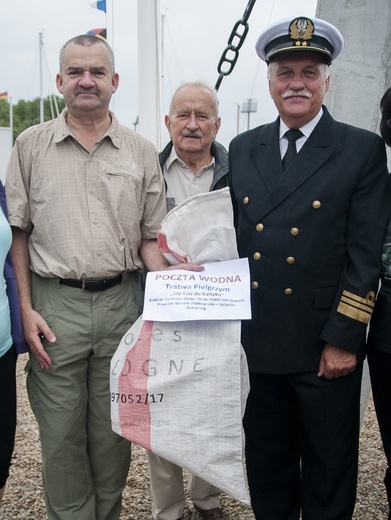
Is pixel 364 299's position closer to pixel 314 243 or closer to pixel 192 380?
pixel 314 243

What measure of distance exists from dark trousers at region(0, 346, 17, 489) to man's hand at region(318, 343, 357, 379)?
50.6 inches

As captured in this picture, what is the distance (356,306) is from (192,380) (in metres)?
0.69

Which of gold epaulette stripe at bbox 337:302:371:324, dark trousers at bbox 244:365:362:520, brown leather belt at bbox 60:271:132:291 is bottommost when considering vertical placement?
dark trousers at bbox 244:365:362:520

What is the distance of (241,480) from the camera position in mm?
2248

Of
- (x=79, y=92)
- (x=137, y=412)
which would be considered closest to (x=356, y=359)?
(x=137, y=412)

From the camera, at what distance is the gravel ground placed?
339 cm

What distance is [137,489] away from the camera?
3.68m

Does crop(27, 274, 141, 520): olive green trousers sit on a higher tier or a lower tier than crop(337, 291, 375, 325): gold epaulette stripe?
lower

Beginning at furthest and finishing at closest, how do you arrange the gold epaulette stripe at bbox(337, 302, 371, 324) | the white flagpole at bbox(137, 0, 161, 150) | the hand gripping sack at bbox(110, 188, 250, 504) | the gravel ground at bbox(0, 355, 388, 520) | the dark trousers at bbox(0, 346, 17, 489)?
1. the white flagpole at bbox(137, 0, 161, 150)
2. the gravel ground at bbox(0, 355, 388, 520)
3. the dark trousers at bbox(0, 346, 17, 489)
4. the gold epaulette stripe at bbox(337, 302, 371, 324)
5. the hand gripping sack at bbox(110, 188, 250, 504)

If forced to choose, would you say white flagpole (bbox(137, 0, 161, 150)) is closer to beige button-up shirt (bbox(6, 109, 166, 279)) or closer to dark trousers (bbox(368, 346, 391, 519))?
beige button-up shirt (bbox(6, 109, 166, 279))

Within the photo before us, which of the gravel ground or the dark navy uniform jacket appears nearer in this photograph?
the dark navy uniform jacket

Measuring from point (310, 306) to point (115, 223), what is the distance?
89 centimetres

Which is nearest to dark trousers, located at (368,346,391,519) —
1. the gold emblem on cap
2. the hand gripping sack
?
the hand gripping sack

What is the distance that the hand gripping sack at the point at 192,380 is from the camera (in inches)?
89.4
